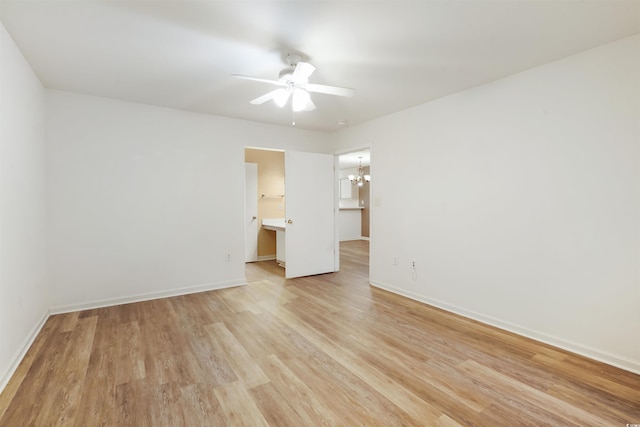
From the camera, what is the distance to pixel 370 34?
2146 mm

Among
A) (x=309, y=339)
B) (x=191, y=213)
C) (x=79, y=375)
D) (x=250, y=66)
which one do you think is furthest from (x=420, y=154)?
(x=79, y=375)

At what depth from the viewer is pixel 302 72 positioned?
2.26m

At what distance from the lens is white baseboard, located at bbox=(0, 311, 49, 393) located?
6.55 feet

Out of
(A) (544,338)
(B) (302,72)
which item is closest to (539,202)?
(A) (544,338)

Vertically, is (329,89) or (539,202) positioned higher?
(329,89)

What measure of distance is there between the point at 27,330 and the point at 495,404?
145 inches

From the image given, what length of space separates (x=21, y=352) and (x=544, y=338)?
4.38m

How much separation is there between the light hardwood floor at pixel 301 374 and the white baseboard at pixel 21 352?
46mm

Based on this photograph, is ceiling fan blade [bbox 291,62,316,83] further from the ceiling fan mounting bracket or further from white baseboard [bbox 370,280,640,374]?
white baseboard [bbox 370,280,640,374]

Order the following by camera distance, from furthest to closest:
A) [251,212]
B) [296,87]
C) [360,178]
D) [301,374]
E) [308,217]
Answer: [360,178], [251,212], [308,217], [296,87], [301,374]

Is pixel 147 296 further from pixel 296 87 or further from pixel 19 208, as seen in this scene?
pixel 296 87

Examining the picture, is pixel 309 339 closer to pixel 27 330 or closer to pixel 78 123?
pixel 27 330

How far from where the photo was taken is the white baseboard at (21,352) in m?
2.00

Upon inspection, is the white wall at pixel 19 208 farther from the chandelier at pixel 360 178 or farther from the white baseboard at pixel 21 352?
the chandelier at pixel 360 178
